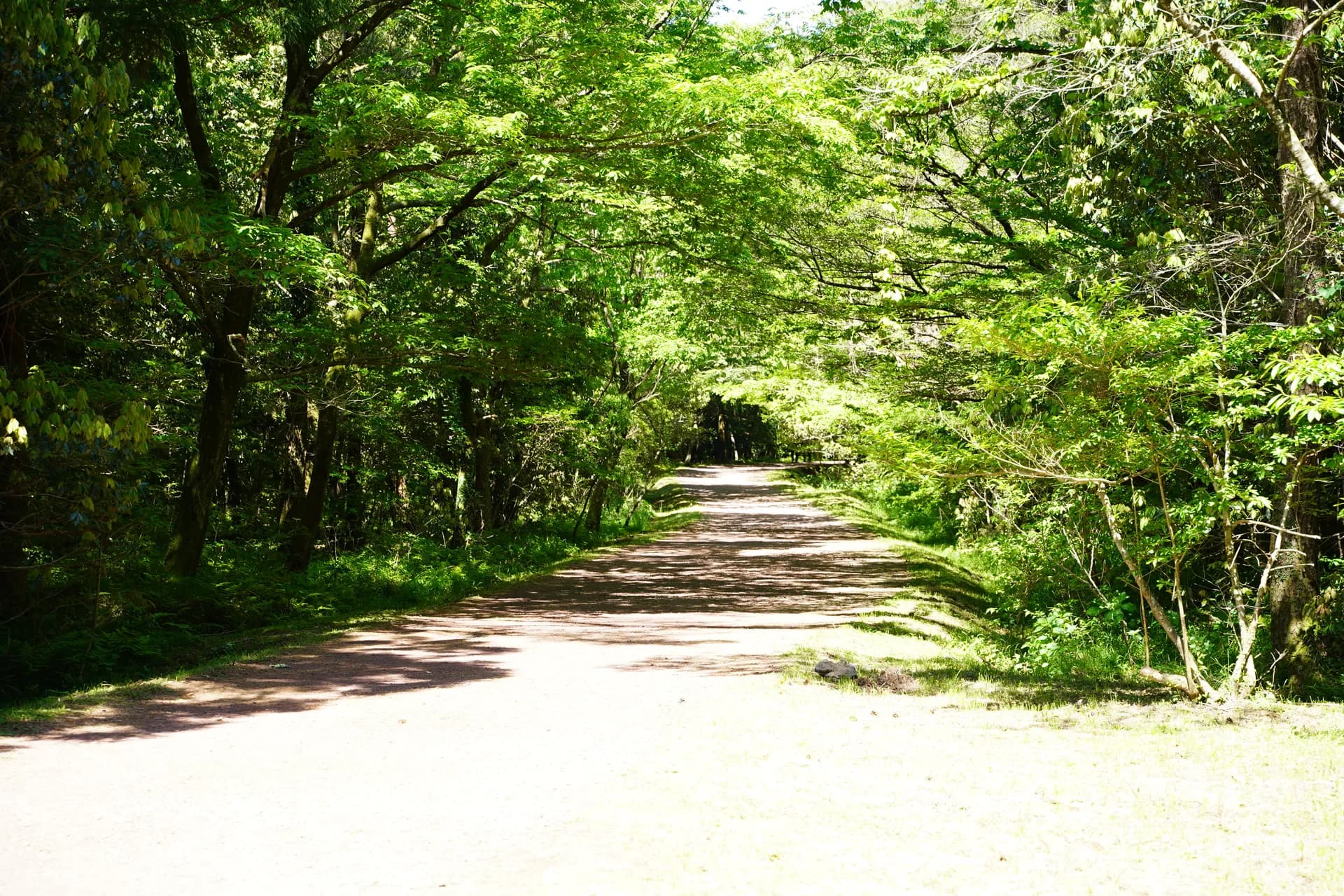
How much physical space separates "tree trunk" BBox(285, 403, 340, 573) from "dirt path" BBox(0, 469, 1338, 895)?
619 cm

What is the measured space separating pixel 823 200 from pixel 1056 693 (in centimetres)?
1120

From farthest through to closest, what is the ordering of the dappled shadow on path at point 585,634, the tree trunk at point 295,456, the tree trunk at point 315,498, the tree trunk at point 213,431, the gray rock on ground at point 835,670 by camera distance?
the tree trunk at point 295,456 < the tree trunk at point 315,498 < the tree trunk at point 213,431 < the gray rock on ground at point 835,670 < the dappled shadow on path at point 585,634

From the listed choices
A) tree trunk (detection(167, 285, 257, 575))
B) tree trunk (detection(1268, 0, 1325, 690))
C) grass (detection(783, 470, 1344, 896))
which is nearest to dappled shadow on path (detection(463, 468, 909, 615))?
tree trunk (detection(167, 285, 257, 575))

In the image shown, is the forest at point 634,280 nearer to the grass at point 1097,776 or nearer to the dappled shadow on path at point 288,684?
the grass at point 1097,776

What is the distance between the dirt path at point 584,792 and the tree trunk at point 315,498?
6.19 m

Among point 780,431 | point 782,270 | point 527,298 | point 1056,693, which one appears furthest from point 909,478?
→ point 780,431

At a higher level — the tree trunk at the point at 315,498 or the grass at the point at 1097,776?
the tree trunk at the point at 315,498

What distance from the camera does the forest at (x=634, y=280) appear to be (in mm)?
7887

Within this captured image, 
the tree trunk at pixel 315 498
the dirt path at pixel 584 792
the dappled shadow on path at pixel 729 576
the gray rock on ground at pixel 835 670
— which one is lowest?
the dappled shadow on path at pixel 729 576

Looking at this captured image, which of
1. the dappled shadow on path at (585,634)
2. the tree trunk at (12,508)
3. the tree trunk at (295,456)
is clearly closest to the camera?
the dappled shadow on path at (585,634)

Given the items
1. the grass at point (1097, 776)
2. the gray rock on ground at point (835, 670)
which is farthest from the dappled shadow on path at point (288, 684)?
the grass at point (1097, 776)

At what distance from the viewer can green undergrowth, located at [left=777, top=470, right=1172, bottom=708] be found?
8.55 meters

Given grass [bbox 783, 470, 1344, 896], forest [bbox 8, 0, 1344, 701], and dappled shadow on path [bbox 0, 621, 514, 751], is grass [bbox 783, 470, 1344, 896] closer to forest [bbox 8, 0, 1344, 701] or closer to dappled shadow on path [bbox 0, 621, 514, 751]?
forest [bbox 8, 0, 1344, 701]

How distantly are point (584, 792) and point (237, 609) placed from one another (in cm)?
800
